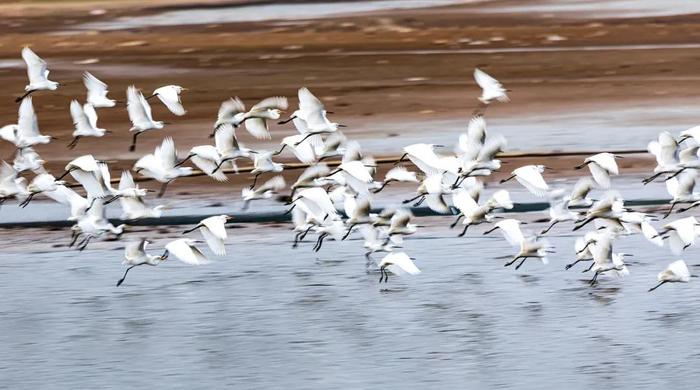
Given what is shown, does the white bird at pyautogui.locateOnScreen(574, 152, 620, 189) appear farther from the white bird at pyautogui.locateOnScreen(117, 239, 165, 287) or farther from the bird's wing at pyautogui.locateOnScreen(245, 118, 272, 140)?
the white bird at pyautogui.locateOnScreen(117, 239, 165, 287)

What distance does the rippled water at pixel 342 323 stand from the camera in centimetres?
931

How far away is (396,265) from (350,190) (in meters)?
1.32

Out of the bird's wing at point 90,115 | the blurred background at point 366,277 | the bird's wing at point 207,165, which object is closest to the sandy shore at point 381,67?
the blurred background at point 366,277

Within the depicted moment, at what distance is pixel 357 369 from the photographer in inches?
370

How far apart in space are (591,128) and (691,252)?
225 inches

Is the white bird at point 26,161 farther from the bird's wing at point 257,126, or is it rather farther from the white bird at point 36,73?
the bird's wing at point 257,126

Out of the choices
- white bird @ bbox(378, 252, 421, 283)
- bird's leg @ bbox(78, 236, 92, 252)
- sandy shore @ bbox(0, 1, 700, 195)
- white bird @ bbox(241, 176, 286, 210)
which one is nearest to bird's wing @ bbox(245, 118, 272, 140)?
white bird @ bbox(241, 176, 286, 210)

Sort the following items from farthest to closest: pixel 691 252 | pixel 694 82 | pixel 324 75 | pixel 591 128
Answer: pixel 324 75 < pixel 694 82 < pixel 591 128 < pixel 691 252

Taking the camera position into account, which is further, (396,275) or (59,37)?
(59,37)

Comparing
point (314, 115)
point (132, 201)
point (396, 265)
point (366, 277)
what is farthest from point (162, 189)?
point (396, 265)

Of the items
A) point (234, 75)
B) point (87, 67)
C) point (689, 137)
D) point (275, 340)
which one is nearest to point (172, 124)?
point (234, 75)

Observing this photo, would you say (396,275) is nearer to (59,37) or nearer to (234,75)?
(234,75)

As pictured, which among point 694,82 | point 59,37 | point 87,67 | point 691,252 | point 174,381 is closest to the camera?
point 174,381

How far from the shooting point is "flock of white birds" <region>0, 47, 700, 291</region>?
37.6 feet
